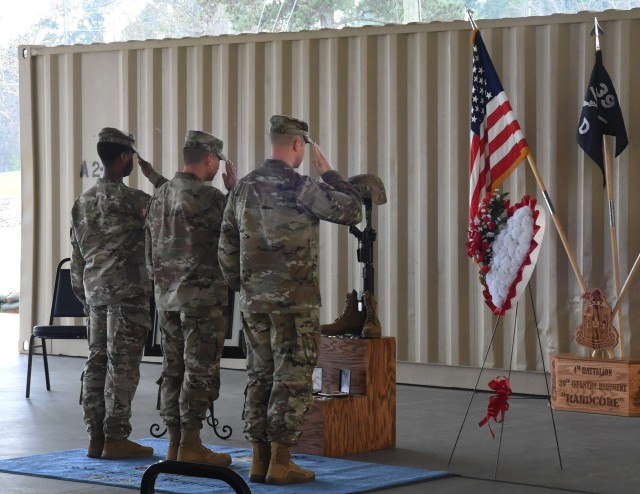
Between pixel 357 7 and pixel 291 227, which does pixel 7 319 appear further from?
pixel 291 227

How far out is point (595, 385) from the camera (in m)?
7.91

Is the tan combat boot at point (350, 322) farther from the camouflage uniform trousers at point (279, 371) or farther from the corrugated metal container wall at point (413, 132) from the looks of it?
the corrugated metal container wall at point (413, 132)

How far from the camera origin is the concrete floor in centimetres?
557

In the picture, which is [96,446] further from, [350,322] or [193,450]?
[350,322]

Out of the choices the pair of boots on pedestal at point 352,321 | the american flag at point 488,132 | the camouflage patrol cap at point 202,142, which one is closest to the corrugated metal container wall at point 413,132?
the american flag at point 488,132

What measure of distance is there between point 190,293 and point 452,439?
198cm

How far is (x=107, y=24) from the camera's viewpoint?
13242 mm

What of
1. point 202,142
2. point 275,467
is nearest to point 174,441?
point 275,467

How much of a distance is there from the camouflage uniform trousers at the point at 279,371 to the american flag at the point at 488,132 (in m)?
3.29

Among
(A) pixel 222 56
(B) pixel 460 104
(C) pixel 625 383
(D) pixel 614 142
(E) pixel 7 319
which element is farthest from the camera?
(E) pixel 7 319

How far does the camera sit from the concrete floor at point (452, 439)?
557 centimetres

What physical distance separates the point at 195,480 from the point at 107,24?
8510 mm

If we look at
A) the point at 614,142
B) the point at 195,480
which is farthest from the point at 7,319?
the point at 195,480

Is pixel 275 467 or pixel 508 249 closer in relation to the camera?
pixel 275 467
